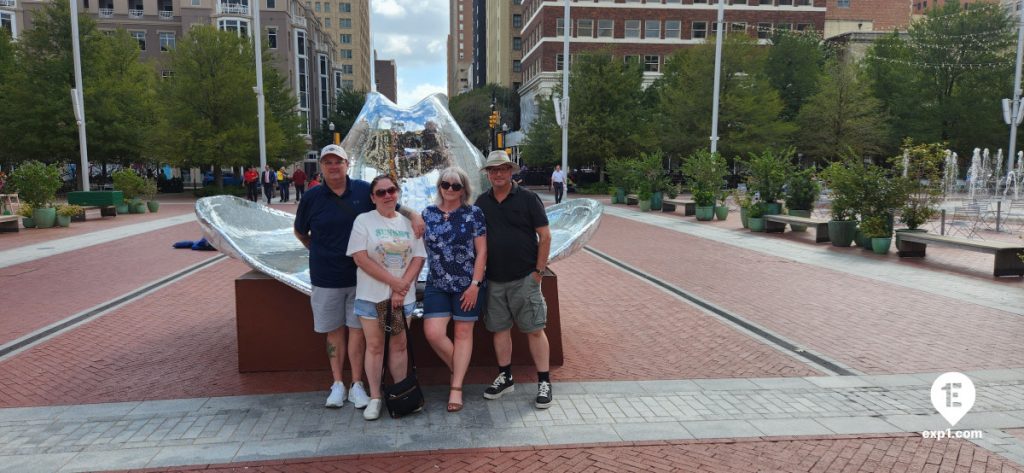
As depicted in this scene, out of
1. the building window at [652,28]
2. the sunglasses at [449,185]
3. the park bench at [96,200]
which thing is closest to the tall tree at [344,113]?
the building window at [652,28]

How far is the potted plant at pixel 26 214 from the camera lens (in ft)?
64.4

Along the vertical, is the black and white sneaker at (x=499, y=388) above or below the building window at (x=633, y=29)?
below

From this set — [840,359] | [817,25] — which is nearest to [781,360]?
[840,359]

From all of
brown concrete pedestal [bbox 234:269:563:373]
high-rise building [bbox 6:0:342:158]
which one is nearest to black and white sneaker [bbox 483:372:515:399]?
brown concrete pedestal [bbox 234:269:563:373]

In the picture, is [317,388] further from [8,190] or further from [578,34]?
[578,34]

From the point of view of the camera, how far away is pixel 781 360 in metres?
6.55

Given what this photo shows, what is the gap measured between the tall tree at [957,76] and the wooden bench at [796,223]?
32.2m

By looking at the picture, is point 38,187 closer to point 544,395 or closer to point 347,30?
point 544,395

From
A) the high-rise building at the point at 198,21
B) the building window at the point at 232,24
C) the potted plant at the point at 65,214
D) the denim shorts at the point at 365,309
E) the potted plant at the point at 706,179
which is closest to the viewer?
the denim shorts at the point at 365,309

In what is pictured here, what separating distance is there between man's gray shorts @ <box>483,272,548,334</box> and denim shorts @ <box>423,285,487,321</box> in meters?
0.13

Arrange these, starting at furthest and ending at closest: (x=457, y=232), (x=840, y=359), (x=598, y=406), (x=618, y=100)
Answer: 1. (x=618, y=100)
2. (x=840, y=359)
3. (x=598, y=406)
4. (x=457, y=232)

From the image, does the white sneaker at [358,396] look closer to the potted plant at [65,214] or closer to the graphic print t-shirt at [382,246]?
the graphic print t-shirt at [382,246]

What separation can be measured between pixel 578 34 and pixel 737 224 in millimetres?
42722

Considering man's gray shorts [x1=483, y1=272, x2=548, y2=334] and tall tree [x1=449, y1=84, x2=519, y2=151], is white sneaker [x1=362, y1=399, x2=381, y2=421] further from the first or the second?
tall tree [x1=449, y1=84, x2=519, y2=151]
